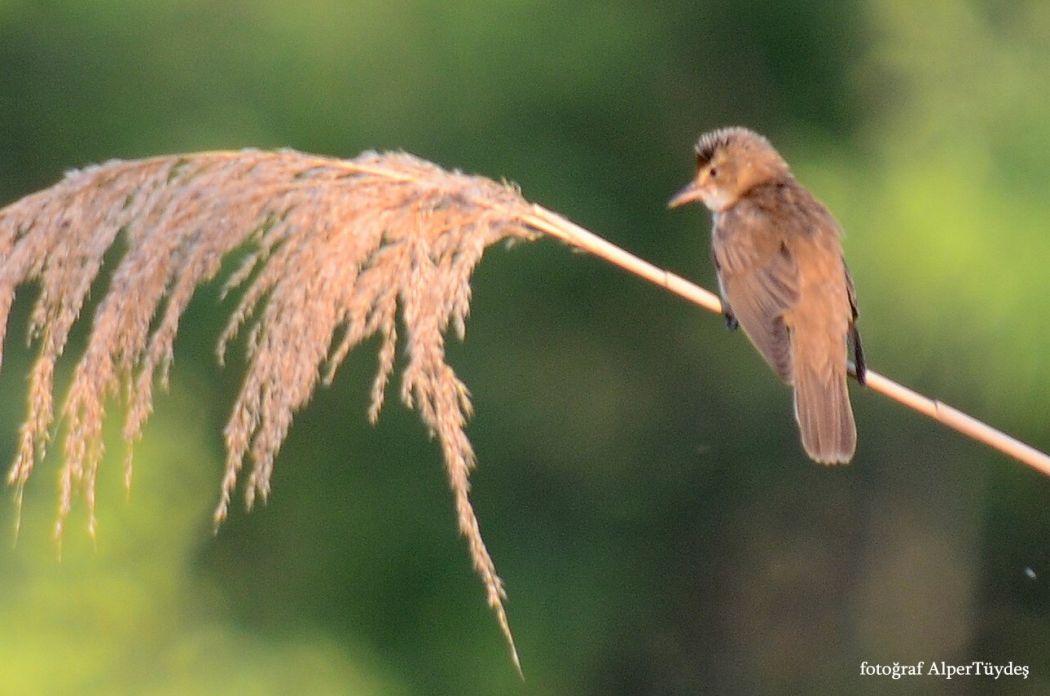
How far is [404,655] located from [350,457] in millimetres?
1289

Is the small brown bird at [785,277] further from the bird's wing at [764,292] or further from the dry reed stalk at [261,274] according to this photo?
the dry reed stalk at [261,274]

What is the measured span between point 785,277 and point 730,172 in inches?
26.4

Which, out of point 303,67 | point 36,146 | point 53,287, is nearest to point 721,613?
point 303,67

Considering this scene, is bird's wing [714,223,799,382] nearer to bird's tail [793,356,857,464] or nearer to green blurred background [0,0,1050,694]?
bird's tail [793,356,857,464]

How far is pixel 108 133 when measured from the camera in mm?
→ 10312

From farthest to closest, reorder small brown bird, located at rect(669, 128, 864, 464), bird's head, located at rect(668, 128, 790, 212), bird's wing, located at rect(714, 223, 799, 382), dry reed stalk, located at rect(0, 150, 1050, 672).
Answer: bird's head, located at rect(668, 128, 790, 212), bird's wing, located at rect(714, 223, 799, 382), small brown bird, located at rect(669, 128, 864, 464), dry reed stalk, located at rect(0, 150, 1050, 672)

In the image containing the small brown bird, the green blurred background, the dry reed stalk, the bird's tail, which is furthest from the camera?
the green blurred background

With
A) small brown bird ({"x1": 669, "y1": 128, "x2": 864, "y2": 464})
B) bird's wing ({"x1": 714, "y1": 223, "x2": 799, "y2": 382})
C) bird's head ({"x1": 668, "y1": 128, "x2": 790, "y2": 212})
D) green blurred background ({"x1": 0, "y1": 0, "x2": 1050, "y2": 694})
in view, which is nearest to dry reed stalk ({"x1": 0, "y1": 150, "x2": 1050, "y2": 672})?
small brown bird ({"x1": 669, "y1": 128, "x2": 864, "y2": 464})

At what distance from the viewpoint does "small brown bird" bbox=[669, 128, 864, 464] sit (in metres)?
4.03

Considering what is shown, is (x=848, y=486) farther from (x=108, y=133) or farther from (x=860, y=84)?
(x=108, y=133)

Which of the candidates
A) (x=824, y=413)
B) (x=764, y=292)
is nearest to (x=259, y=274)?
(x=824, y=413)

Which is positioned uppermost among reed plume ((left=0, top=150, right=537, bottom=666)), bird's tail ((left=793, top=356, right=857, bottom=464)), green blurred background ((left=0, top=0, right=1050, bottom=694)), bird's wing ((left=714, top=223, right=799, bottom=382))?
green blurred background ((left=0, top=0, right=1050, bottom=694))

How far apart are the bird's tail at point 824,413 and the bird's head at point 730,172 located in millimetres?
926

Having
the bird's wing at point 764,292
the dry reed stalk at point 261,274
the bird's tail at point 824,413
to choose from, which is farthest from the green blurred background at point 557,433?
the dry reed stalk at point 261,274
